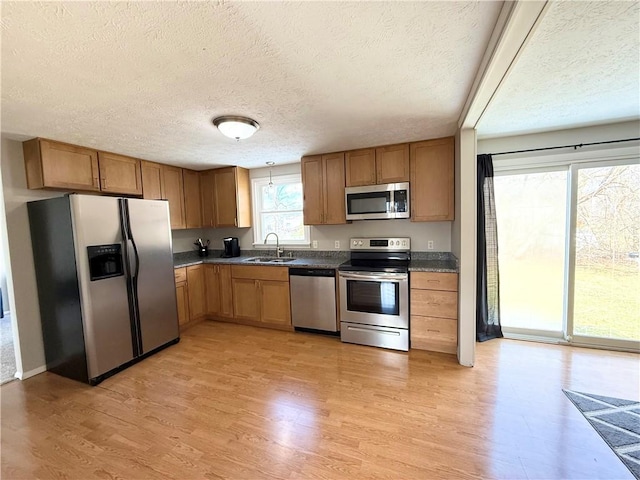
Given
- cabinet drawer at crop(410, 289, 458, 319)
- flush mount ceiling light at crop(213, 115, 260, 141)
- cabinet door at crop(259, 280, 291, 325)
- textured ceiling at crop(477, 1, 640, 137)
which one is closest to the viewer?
textured ceiling at crop(477, 1, 640, 137)

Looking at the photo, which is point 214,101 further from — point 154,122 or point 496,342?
point 496,342

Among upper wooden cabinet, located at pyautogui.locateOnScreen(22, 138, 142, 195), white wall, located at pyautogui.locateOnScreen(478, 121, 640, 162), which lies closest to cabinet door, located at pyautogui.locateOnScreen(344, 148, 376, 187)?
white wall, located at pyautogui.locateOnScreen(478, 121, 640, 162)

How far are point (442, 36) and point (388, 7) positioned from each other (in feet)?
1.18

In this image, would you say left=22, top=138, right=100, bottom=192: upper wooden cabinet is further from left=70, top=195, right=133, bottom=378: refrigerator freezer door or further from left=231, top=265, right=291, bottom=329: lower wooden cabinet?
left=231, top=265, right=291, bottom=329: lower wooden cabinet

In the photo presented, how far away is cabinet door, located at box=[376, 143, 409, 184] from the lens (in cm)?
303

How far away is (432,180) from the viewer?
2934mm

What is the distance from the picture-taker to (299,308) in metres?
3.35

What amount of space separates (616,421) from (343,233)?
2877 millimetres

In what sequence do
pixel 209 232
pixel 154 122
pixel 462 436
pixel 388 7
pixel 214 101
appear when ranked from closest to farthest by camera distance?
pixel 388 7 < pixel 462 436 < pixel 214 101 < pixel 154 122 < pixel 209 232

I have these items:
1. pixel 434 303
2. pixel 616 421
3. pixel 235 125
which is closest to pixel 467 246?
pixel 434 303

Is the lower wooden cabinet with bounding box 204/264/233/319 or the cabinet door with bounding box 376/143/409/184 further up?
the cabinet door with bounding box 376/143/409/184

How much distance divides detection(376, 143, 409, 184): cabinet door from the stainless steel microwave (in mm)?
89

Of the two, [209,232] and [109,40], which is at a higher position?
[109,40]

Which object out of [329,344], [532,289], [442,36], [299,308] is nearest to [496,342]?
[532,289]
